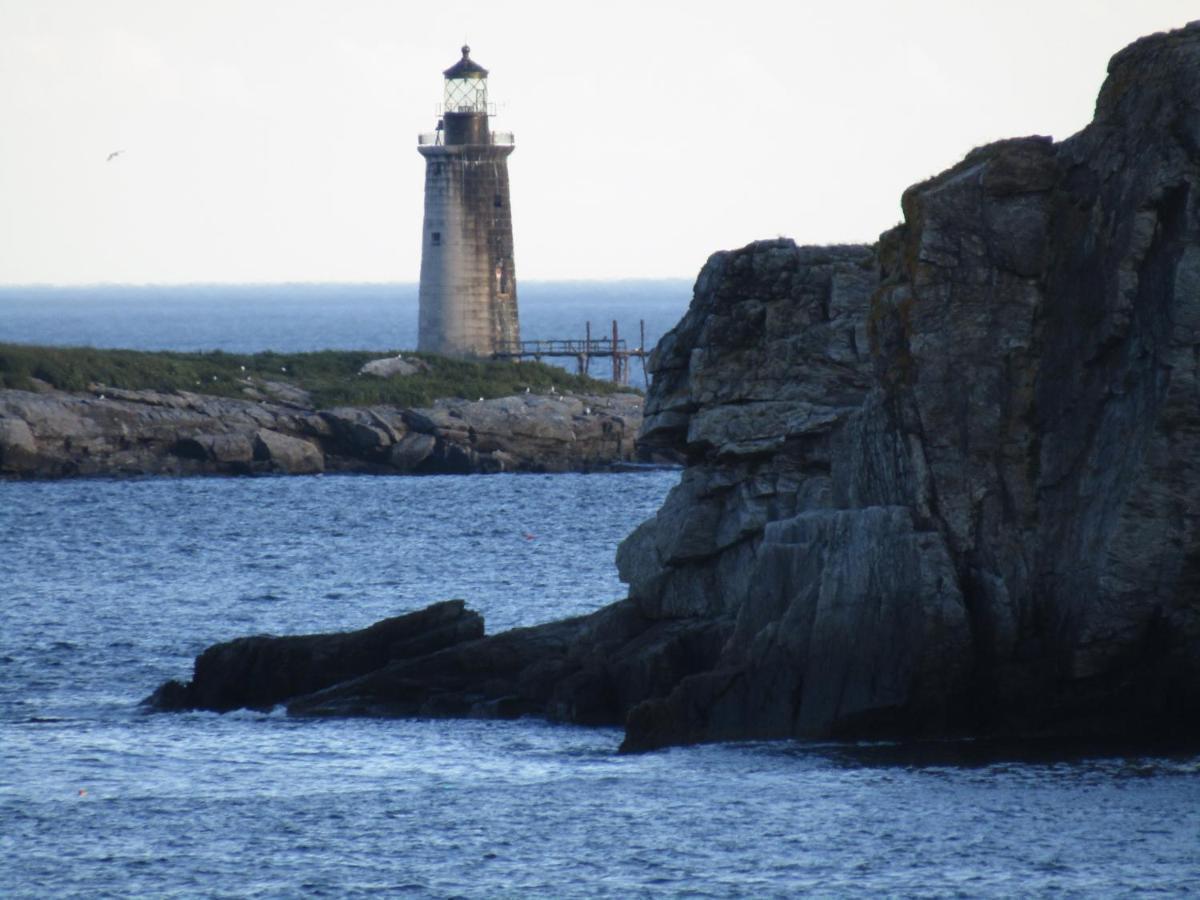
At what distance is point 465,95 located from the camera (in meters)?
87.8

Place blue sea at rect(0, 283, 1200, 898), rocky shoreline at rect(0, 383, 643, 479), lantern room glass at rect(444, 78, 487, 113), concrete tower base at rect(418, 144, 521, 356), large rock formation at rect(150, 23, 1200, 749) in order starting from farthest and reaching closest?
lantern room glass at rect(444, 78, 487, 113), concrete tower base at rect(418, 144, 521, 356), rocky shoreline at rect(0, 383, 643, 479), large rock formation at rect(150, 23, 1200, 749), blue sea at rect(0, 283, 1200, 898)

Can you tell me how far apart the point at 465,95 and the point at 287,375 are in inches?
601

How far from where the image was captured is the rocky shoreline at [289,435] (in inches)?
2933

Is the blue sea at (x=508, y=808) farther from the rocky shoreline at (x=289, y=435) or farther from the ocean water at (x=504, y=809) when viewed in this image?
the rocky shoreline at (x=289, y=435)

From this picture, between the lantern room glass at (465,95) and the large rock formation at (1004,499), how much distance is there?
55.3 m

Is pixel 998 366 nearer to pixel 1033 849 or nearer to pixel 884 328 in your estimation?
pixel 884 328

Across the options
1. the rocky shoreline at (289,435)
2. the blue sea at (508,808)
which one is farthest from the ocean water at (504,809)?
the rocky shoreline at (289,435)

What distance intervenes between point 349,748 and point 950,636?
10362 millimetres

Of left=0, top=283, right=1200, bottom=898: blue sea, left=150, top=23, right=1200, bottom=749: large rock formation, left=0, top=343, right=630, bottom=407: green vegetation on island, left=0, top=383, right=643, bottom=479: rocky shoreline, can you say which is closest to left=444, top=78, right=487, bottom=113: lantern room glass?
left=0, top=343, right=630, bottom=407: green vegetation on island

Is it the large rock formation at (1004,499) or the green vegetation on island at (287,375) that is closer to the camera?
the large rock formation at (1004,499)

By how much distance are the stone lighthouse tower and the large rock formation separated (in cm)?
5361

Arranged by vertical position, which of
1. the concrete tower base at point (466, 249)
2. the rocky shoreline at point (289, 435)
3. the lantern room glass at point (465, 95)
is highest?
the lantern room glass at point (465, 95)

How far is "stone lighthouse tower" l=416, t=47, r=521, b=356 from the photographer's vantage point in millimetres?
86438

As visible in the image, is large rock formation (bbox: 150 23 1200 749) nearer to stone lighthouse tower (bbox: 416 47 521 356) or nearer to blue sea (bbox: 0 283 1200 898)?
blue sea (bbox: 0 283 1200 898)
